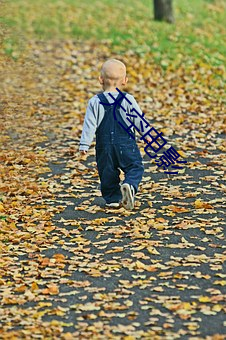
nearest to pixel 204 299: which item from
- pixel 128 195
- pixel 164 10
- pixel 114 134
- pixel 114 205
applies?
pixel 128 195

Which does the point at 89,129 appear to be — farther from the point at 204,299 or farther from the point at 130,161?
the point at 204,299

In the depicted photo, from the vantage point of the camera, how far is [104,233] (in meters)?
7.05

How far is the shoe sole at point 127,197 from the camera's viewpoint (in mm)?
7414

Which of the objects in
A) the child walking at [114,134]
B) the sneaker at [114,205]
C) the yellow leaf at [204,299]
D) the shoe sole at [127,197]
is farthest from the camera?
the sneaker at [114,205]

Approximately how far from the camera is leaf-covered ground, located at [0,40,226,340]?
5.22m

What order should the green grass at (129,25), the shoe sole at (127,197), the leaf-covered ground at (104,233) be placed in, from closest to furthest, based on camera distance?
the leaf-covered ground at (104,233) → the shoe sole at (127,197) → the green grass at (129,25)

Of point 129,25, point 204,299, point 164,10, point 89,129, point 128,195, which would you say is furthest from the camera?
point 164,10

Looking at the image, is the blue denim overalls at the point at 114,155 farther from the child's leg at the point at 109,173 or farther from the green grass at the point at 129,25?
the green grass at the point at 129,25

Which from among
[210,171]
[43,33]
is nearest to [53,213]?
[210,171]

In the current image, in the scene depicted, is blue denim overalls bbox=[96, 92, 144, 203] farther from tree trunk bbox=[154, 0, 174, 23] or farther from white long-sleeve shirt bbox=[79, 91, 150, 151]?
tree trunk bbox=[154, 0, 174, 23]

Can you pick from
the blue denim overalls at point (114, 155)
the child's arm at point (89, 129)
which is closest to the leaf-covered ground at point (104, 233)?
the blue denim overalls at point (114, 155)

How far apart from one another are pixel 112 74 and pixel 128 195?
3.76ft

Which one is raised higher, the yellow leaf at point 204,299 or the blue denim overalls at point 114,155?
the blue denim overalls at point 114,155

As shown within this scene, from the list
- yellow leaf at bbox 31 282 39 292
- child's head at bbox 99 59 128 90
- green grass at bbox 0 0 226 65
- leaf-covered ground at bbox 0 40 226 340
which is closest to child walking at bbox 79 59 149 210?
child's head at bbox 99 59 128 90
